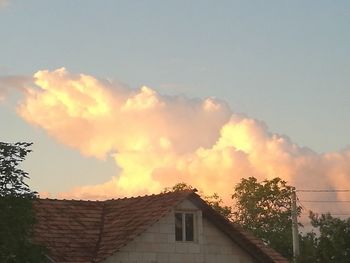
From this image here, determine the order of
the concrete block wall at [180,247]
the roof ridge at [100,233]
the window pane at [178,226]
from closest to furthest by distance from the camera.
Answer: the roof ridge at [100,233], the concrete block wall at [180,247], the window pane at [178,226]

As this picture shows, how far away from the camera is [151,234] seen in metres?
33.9

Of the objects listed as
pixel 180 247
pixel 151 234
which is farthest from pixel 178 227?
pixel 151 234

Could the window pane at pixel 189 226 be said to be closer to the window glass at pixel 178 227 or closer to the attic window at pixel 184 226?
the attic window at pixel 184 226

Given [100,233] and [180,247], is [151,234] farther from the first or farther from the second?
[100,233]

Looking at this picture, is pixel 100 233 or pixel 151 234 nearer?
pixel 151 234

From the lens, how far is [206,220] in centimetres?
3528

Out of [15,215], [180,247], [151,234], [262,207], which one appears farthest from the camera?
[262,207]

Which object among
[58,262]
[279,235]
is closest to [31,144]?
[58,262]

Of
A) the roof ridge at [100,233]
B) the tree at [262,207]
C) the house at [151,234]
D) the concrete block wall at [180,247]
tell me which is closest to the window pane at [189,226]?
the house at [151,234]

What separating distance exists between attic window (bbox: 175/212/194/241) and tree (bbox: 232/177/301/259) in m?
32.8

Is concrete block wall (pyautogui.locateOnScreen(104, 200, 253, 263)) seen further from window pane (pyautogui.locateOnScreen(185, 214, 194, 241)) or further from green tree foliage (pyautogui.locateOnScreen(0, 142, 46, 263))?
green tree foliage (pyautogui.locateOnScreen(0, 142, 46, 263))

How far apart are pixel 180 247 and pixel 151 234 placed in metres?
1.49

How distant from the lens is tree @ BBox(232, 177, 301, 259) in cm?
6788

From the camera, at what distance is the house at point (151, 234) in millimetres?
33062
